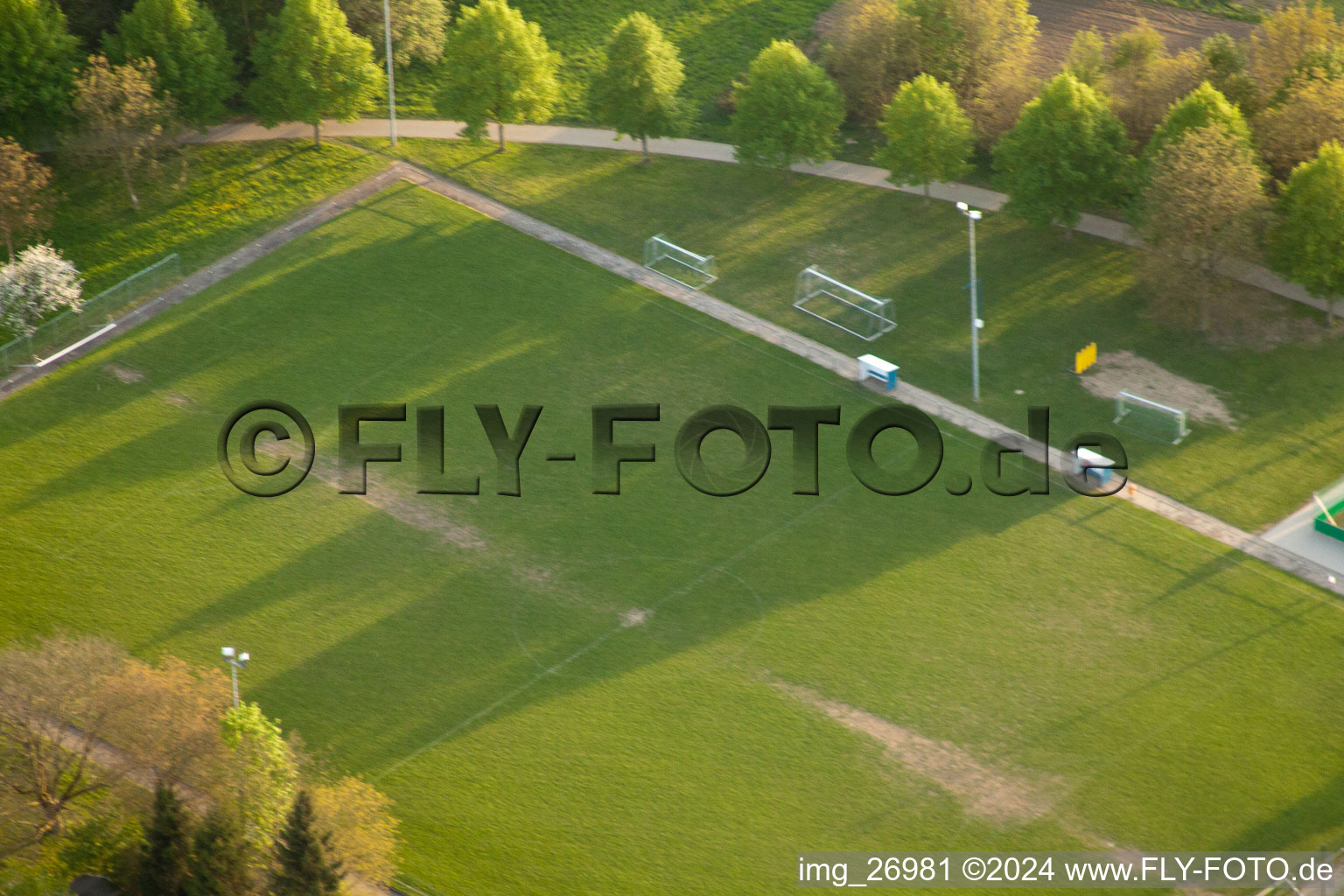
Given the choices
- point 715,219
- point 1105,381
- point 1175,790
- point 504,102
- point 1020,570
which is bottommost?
point 1175,790

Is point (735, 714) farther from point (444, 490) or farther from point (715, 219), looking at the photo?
point (715, 219)

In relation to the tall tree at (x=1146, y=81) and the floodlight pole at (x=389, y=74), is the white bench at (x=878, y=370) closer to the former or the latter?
the tall tree at (x=1146, y=81)

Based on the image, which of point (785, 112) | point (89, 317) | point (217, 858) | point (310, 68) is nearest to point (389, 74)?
point (310, 68)

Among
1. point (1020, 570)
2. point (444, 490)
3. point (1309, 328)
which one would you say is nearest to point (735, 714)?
point (1020, 570)

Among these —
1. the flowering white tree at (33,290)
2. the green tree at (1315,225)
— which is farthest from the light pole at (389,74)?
the green tree at (1315,225)

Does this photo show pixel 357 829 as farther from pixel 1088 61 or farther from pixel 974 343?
pixel 1088 61

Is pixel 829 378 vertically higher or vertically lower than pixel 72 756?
higher
